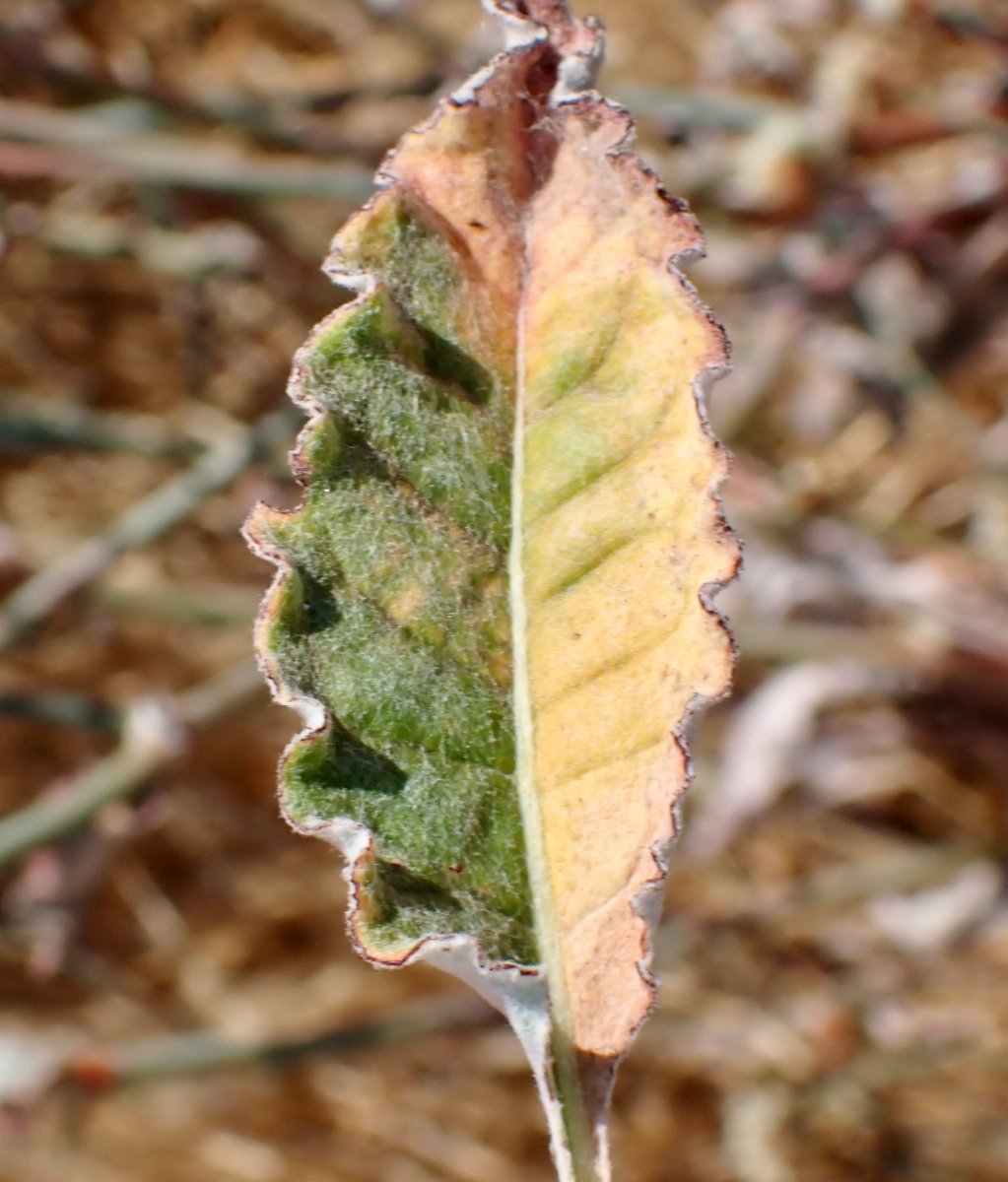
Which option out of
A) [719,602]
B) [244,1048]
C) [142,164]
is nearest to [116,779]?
[244,1048]

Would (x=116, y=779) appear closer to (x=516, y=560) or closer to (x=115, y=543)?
(x=115, y=543)

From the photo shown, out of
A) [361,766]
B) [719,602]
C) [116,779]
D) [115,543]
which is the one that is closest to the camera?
[361,766]

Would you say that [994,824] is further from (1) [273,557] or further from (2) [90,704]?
(1) [273,557]

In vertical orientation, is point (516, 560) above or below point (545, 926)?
above

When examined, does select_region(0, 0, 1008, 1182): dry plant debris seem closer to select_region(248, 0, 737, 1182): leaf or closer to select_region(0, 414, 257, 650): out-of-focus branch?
select_region(0, 414, 257, 650): out-of-focus branch

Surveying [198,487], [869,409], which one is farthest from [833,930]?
[198,487]

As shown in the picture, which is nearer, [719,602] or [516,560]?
[516,560]
